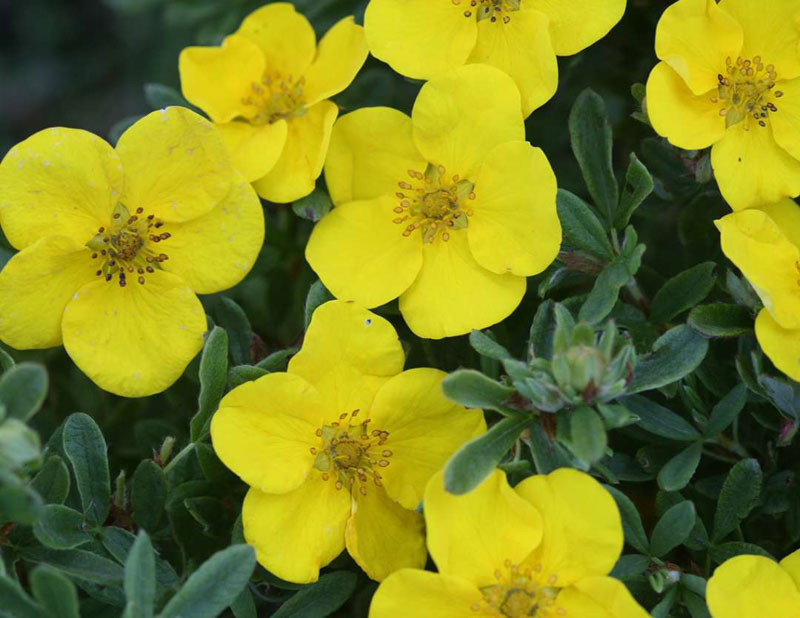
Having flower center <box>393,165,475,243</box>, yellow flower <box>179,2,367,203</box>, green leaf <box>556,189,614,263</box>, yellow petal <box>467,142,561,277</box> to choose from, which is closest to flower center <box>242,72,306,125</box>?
yellow flower <box>179,2,367,203</box>

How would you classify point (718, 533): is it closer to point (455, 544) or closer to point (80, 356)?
point (455, 544)

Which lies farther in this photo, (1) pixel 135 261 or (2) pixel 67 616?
(1) pixel 135 261

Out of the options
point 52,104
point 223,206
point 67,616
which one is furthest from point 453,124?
point 52,104

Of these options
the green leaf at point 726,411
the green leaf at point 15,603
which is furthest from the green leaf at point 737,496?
the green leaf at point 15,603

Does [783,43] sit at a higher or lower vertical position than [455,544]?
higher

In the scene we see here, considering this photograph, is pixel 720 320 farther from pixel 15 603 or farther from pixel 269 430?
pixel 15 603

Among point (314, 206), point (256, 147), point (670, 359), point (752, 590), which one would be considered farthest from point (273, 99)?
point (752, 590)

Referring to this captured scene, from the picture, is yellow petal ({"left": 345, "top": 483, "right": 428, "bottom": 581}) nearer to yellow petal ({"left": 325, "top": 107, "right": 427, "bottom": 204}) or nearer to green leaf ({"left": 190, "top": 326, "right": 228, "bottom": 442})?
green leaf ({"left": 190, "top": 326, "right": 228, "bottom": 442})
